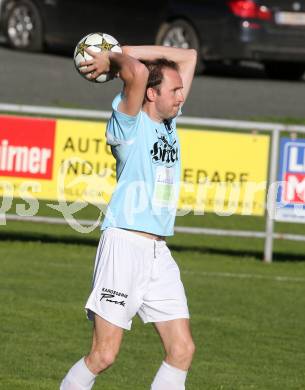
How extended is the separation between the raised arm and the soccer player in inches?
15.8

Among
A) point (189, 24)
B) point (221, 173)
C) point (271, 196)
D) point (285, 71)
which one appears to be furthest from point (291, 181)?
point (285, 71)

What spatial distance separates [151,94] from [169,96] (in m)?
0.10

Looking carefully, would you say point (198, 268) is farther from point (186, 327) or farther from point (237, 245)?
point (186, 327)

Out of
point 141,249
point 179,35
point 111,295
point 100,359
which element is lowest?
point 100,359

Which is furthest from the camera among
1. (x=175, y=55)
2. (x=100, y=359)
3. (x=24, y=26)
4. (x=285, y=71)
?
(x=285, y=71)

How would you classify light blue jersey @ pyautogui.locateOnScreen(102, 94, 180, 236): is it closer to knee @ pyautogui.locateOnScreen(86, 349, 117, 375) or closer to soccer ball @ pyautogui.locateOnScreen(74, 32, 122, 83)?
soccer ball @ pyautogui.locateOnScreen(74, 32, 122, 83)

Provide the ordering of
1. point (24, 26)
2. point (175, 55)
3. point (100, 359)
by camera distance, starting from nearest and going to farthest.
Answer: point (100, 359), point (175, 55), point (24, 26)

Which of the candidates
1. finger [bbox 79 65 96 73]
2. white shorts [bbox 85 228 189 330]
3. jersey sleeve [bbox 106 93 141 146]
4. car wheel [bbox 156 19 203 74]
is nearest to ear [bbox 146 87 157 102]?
jersey sleeve [bbox 106 93 141 146]

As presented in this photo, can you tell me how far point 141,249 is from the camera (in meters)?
7.20

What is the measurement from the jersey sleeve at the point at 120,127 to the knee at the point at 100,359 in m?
1.07

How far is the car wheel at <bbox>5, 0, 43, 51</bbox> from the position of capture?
2577cm

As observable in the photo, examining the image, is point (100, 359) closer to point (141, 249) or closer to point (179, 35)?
point (141, 249)


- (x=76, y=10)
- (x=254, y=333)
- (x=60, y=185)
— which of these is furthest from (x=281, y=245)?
(x=76, y=10)

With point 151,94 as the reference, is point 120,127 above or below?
below
